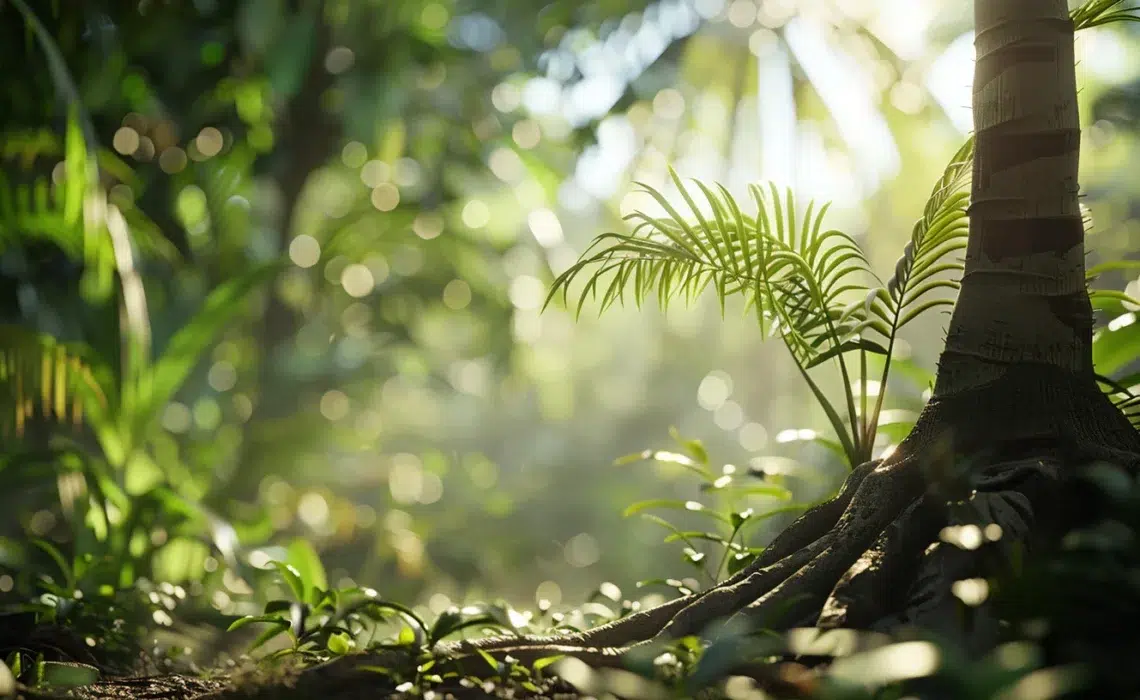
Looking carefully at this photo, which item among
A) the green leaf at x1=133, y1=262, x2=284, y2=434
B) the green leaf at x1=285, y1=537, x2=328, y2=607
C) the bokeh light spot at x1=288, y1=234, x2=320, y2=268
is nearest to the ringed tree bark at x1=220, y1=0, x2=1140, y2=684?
the green leaf at x1=285, y1=537, x2=328, y2=607

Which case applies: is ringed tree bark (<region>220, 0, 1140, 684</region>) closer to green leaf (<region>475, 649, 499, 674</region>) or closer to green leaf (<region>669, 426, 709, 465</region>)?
green leaf (<region>475, 649, 499, 674</region>)

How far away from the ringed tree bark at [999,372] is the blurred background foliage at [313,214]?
637 millimetres

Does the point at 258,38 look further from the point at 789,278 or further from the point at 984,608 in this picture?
the point at 984,608

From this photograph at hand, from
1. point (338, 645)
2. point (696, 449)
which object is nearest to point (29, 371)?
point (338, 645)

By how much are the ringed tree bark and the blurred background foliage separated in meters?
0.64

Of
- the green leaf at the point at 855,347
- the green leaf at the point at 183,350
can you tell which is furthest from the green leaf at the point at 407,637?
the green leaf at the point at 183,350

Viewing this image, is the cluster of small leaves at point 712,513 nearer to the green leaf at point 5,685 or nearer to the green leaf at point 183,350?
the green leaf at point 5,685

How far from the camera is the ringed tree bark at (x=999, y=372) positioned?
1.57 m

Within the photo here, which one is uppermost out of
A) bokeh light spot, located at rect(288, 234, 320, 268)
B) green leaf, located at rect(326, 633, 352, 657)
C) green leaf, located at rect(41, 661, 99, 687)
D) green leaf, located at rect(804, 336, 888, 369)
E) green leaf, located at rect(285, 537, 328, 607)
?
bokeh light spot, located at rect(288, 234, 320, 268)

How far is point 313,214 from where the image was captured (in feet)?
27.2

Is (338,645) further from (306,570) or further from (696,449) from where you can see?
(696,449)

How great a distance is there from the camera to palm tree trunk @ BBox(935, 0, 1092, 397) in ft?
5.55

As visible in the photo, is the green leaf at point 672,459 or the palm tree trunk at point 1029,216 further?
the green leaf at point 672,459

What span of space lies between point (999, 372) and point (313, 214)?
24.8 feet
